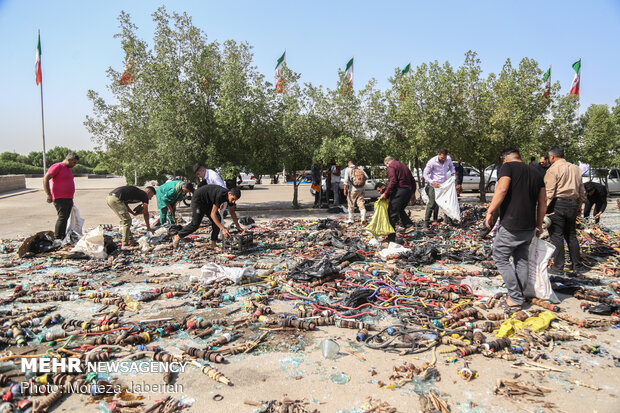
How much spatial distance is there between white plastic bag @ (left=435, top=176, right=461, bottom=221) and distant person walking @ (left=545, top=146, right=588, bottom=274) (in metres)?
3.40

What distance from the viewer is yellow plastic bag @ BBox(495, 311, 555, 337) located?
390 centimetres

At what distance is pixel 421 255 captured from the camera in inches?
272

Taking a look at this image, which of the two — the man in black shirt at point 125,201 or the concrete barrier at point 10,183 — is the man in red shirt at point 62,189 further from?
the concrete barrier at point 10,183

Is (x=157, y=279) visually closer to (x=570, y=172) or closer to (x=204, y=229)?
(x=204, y=229)

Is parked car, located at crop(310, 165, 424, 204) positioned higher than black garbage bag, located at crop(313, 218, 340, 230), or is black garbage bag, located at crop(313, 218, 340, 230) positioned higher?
parked car, located at crop(310, 165, 424, 204)

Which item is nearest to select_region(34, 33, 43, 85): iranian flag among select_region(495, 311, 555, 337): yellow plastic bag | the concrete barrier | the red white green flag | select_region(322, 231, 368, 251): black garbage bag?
the concrete barrier

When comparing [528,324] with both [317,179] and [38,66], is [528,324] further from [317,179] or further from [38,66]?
[38,66]

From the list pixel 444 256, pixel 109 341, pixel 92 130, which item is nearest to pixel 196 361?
pixel 109 341

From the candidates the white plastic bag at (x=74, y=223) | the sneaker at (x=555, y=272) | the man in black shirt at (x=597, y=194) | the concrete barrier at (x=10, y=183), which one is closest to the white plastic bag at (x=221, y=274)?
the white plastic bag at (x=74, y=223)

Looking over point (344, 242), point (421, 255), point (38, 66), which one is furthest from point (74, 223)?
point (38, 66)

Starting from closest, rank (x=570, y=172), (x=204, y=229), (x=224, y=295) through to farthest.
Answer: (x=224, y=295) → (x=570, y=172) → (x=204, y=229)

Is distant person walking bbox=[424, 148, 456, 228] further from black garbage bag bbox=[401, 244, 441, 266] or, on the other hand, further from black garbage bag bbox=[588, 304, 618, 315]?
black garbage bag bbox=[588, 304, 618, 315]

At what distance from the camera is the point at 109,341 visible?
12.6ft

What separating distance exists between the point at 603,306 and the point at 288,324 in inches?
144
